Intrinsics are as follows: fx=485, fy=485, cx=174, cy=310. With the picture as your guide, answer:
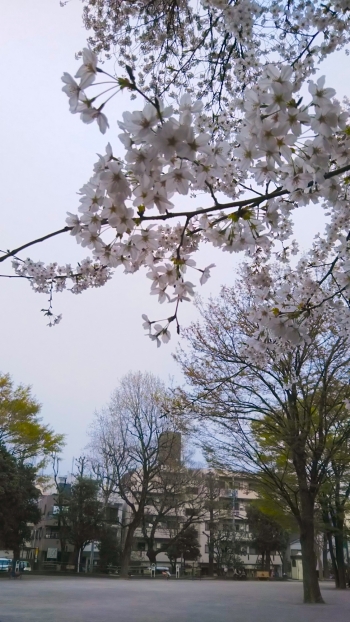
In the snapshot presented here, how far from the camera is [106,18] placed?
164 inches

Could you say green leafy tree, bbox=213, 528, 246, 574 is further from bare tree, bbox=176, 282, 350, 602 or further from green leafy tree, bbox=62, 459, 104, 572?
bare tree, bbox=176, 282, 350, 602

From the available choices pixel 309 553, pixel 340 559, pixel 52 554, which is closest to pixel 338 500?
pixel 340 559

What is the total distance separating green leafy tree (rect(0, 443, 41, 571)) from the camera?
52.6 feet

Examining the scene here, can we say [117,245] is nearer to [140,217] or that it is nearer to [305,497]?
[140,217]

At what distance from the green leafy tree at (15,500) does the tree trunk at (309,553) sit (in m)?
10.4

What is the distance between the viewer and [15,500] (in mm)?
16359

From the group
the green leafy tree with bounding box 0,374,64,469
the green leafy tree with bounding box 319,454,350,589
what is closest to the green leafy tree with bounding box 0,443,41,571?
the green leafy tree with bounding box 0,374,64,469

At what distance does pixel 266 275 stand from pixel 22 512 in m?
17.6

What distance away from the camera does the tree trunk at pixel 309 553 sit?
8.80 metres

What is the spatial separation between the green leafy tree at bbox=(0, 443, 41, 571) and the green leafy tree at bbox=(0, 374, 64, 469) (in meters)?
0.43

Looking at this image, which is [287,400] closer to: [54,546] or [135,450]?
[135,450]

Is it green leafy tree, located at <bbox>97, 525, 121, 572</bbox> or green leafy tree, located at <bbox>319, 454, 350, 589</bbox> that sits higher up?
green leafy tree, located at <bbox>319, 454, 350, 589</bbox>

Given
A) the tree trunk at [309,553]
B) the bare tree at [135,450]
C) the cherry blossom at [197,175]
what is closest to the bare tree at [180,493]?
the bare tree at [135,450]

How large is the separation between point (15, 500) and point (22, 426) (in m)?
2.49
